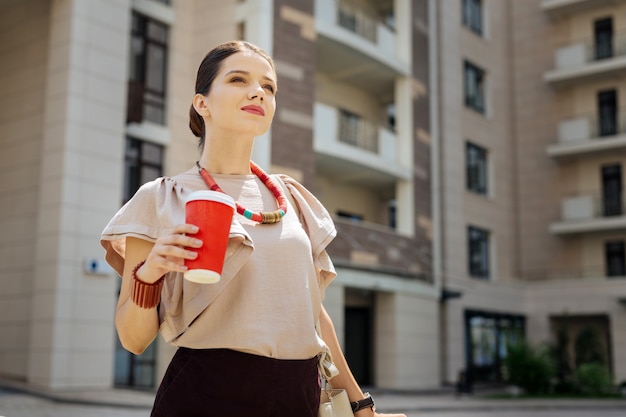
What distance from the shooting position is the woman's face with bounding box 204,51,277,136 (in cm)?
228

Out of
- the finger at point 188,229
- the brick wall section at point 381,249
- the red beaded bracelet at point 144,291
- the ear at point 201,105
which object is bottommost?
the red beaded bracelet at point 144,291

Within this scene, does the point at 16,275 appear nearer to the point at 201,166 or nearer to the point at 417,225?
the point at 417,225

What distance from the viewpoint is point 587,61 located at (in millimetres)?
33594

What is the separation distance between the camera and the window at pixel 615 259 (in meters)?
32.4

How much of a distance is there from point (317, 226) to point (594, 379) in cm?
2656

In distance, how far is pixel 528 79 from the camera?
35000 mm

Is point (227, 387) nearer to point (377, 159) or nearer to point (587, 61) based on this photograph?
point (377, 159)

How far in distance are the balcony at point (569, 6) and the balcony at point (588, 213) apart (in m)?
8.13

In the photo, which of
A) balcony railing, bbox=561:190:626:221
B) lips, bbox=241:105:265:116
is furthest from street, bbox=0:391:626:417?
lips, bbox=241:105:265:116

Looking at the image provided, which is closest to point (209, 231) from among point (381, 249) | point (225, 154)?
point (225, 154)

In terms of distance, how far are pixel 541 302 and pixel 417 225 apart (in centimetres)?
928

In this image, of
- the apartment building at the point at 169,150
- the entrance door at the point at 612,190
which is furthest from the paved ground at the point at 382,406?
the entrance door at the point at 612,190

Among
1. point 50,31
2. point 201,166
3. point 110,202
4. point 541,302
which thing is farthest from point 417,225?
point 201,166

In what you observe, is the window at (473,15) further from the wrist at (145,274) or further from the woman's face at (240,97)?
the wrist at (145,274)
